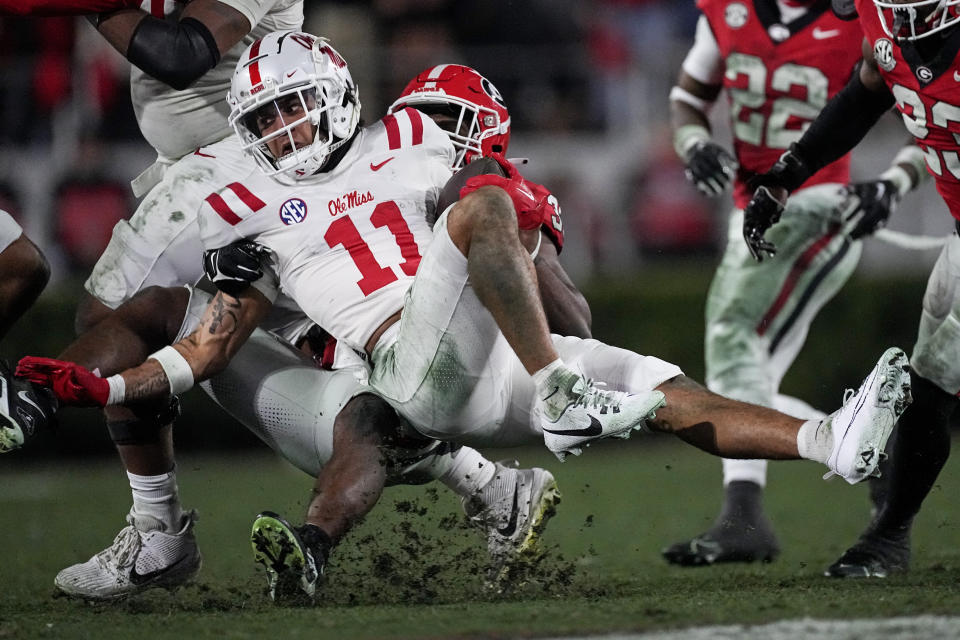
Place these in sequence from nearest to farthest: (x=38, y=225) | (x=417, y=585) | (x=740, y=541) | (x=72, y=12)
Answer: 1. (x=417, y=585)
2. (x=72, y=12)
3. (x=740, y=541)
4. (x=38, y=225)

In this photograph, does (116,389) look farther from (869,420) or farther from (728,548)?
(728,548)

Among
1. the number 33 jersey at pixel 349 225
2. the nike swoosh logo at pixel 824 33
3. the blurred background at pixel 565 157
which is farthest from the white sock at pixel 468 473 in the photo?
the blurred background at pixel 565 157

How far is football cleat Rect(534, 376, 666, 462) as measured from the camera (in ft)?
11.3

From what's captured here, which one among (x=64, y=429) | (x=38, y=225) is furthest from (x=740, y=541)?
(x=38, y=225)

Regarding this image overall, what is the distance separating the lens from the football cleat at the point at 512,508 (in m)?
4.45

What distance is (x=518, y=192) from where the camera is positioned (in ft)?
12.3

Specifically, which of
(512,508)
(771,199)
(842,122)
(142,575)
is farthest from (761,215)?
(142,575)

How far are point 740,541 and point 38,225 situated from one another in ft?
19.4

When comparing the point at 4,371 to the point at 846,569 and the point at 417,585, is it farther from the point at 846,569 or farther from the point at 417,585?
the point at 846,569

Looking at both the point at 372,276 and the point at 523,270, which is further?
the point at 372,276

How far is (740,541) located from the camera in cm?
482

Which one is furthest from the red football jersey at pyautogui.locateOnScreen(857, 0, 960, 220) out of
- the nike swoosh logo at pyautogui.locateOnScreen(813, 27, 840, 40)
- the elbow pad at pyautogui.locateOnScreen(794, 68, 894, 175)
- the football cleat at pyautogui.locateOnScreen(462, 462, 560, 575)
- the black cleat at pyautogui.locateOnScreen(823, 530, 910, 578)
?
the football cleat at pyautogui.locateOnScreen(462, 462, 560, 575)

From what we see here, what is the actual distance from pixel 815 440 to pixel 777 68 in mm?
2380

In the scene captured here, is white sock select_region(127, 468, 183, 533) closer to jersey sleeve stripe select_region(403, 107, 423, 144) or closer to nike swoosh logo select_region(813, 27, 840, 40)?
jersey sleeve stripe select_region(403, 107, 423, 144)
